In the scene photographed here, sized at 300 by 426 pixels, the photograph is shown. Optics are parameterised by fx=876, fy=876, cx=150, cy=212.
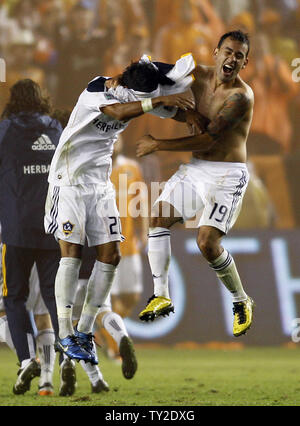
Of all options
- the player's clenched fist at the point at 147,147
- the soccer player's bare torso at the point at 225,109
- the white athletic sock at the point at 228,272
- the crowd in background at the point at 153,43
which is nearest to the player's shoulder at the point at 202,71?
the soccer player's bare torso at the point at 225,109

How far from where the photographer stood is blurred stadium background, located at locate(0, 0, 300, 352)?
445 inches

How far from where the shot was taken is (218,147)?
21.0ft

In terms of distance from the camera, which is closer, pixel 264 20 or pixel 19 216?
pixel 19 216

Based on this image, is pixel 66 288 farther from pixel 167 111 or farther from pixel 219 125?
→ pixel 219 125

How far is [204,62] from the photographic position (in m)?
12.8

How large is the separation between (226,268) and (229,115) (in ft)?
3.76

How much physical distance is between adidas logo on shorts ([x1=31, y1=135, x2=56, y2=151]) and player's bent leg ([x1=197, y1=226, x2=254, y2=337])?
64.2 inches

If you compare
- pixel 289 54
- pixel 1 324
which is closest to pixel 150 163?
pixel 289 54

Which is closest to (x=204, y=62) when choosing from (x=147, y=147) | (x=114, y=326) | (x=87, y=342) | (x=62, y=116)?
(x=62, y=116)

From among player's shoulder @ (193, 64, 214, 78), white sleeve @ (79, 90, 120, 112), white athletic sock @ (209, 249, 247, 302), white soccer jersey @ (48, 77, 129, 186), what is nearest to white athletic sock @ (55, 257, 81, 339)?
white soccer jersey @ (48, 77, 129, 186)
